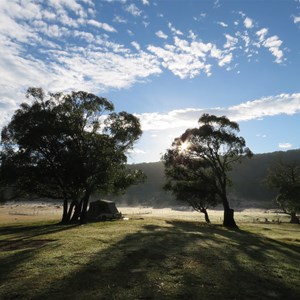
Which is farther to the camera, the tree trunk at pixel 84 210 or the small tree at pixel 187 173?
the small tree at pixel 187 173

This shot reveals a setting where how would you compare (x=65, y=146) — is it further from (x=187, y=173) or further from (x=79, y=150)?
(x=187, y=173)

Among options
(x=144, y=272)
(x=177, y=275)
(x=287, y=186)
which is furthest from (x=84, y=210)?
(x=287, y=186)

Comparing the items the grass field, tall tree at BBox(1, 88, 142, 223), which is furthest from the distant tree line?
the grass field

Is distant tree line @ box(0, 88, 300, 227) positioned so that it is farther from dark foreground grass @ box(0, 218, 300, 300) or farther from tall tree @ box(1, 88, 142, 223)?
dark foreground grass @ box(0, 218, 300, 300)

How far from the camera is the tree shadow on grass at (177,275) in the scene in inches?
483

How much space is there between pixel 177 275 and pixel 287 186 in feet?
212

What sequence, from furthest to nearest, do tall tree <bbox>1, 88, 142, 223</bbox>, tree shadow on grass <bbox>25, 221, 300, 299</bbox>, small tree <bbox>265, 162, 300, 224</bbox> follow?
small tree <bbox>265, 162, 300, 224</bbox> → tall tree <bbox>1, 88, 142, 223</bbox> → tree shadow on grass <bbox>25, 221, 300, 299</bbox>

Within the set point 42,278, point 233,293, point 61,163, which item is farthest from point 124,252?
point 61,163

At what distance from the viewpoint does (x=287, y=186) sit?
73.0 m

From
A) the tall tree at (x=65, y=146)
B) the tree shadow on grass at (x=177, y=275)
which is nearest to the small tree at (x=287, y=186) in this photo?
the tall tree at (x=65, y=146)

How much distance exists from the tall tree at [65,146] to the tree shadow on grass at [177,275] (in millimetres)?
24720

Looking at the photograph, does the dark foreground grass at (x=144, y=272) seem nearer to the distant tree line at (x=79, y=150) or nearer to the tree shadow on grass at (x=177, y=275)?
the tree shadow on grass at (x=177, y=275)

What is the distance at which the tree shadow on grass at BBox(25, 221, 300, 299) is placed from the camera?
1227 cm

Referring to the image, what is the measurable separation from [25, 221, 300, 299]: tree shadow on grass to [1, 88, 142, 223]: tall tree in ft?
81.1
